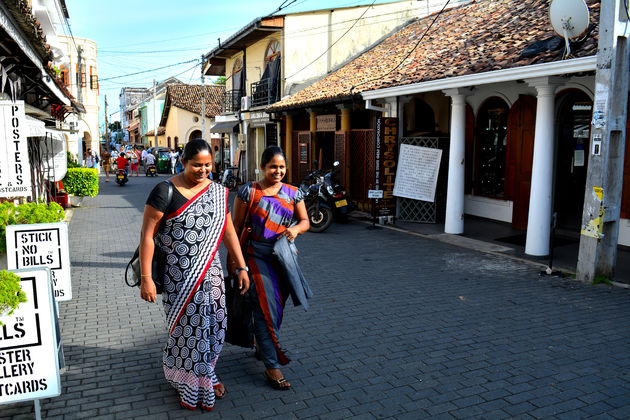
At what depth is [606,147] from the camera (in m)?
6.61

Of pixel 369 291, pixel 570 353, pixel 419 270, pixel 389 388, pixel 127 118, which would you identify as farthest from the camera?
pixel 127 118

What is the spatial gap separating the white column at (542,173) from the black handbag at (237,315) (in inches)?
227

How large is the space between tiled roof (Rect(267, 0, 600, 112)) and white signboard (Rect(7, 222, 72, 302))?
6.71 metres

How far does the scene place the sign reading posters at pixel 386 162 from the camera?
38.1 feet

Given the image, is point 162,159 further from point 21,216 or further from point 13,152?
point 21,216

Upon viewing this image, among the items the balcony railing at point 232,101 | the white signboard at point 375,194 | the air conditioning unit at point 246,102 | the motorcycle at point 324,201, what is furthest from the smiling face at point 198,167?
the balcony railing at point 232,101

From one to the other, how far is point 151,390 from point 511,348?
312 cm

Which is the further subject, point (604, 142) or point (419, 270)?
point (419, 270)

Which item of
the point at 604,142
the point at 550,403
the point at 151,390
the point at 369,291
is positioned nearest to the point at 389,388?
the point at 550,403

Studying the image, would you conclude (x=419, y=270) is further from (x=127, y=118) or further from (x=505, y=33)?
(x=127, y=118)

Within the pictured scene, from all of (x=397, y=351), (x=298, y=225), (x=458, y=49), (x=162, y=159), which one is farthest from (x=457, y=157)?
(x=162, y=159)

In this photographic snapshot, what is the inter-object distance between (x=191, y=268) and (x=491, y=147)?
9786 millimetres

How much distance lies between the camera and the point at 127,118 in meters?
83.1

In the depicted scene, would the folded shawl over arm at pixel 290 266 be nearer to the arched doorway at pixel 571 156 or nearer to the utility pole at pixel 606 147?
the utility pole at pixel 606 147
